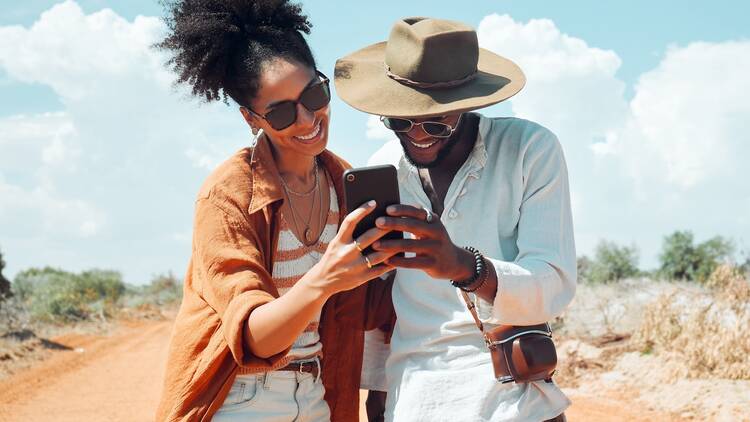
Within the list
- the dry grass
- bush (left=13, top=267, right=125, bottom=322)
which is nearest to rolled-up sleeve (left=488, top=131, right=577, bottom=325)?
the dry grass

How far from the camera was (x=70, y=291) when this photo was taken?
2061 centimetres

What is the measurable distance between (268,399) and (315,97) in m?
1.07

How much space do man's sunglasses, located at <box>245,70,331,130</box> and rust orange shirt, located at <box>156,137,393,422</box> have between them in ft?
0.46

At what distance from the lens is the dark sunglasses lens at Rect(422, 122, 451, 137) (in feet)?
8.95

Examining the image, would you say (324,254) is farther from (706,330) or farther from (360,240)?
(706,330)

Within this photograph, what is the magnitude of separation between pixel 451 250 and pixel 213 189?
96 centimetres

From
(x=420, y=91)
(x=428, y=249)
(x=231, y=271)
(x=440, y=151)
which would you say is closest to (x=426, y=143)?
(x=440, y=151)

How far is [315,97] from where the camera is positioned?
2.97m

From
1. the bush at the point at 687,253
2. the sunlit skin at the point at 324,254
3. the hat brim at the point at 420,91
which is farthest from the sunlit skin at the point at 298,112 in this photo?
the bush at the point at 687,253

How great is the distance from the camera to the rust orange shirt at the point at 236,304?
8.50 ft

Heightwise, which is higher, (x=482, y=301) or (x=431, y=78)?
(x=431, y=78)

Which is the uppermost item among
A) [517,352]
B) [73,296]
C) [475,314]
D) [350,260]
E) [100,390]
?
[350,260]

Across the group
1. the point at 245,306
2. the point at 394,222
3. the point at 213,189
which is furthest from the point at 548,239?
the point at 213,189

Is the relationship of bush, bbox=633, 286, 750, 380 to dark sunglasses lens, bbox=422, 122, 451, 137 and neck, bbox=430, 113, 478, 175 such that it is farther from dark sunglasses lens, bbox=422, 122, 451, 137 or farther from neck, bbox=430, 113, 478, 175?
Answer: dark sunglasses lens, bbox=422, 122, 451, 137
